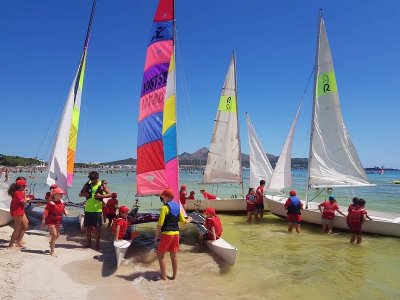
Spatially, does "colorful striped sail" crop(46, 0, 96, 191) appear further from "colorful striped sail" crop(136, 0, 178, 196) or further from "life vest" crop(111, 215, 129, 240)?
"life vest" crop(111, 215, 129, 240)

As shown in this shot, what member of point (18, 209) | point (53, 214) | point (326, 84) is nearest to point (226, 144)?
point (326, 84)

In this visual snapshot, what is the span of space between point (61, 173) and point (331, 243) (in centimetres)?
857

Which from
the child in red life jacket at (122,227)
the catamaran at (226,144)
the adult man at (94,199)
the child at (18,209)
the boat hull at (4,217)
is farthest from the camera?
the catamaran at (226,144)

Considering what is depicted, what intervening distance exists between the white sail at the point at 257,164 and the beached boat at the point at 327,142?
375cm

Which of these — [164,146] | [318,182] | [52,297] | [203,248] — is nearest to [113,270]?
[52,297]

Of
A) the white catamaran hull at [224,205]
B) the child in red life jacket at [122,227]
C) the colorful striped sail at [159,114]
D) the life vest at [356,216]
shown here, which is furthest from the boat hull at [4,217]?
the life vest at [356,216]

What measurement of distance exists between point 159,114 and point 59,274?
5017mm

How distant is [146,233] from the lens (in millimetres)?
10828

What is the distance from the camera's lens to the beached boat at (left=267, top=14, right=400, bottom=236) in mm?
12891

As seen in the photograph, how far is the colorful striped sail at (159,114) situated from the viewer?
9.48m

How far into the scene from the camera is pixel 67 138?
10664 mm

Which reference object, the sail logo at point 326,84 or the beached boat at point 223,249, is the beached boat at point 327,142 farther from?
the beached boat at point 223,249

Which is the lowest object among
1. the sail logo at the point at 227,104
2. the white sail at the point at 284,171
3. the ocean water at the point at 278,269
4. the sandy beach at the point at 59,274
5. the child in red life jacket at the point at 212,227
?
the ocean water at the point at 278,269

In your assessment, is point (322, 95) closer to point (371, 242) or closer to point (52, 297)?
point (371, 242)
